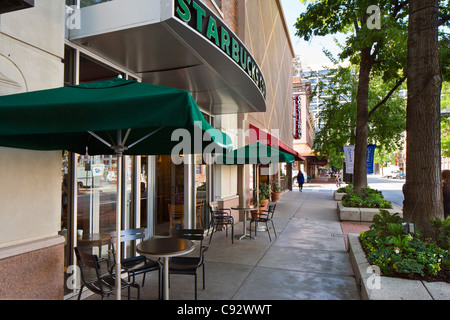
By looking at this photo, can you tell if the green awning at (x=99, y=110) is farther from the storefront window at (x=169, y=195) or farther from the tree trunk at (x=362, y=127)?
the tree trunk at (x=362, y=127)

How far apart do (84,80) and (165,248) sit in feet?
12.7

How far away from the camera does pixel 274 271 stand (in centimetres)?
565

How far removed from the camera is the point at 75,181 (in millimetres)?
4613

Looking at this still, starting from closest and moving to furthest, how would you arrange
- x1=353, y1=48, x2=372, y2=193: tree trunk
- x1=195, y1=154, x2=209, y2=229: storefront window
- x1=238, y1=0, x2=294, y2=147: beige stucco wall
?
x1=195, y1=154, x2=209, y2=229: storefront window
x1=238, y1=0, x2=294, y2=147: beige stucco wall
x1=353, y1=48, x2=372, y2=193: tree trunk

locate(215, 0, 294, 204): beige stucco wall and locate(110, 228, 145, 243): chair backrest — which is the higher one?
locate(215, 0, 294, 204): beige stucco wall

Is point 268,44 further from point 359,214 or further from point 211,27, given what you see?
point 211,27

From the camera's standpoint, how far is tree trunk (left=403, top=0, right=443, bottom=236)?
5.04 metres

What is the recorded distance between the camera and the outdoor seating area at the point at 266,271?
15.1 ft

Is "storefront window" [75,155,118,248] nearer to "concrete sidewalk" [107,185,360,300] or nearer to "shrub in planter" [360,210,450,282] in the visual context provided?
"concrete sidewalk" [107,185,360,300]

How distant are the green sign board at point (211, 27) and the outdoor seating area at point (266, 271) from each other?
327 cm

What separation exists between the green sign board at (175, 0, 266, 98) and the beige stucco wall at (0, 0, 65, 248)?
1610mm

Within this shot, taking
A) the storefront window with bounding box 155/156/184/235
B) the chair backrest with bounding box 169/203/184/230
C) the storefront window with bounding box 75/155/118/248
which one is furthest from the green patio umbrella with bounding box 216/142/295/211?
the storefront window with bounding box 75/155/118/248

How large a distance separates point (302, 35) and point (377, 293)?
35.8 ft

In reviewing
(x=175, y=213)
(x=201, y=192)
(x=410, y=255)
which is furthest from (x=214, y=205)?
(x=410, y=255)
